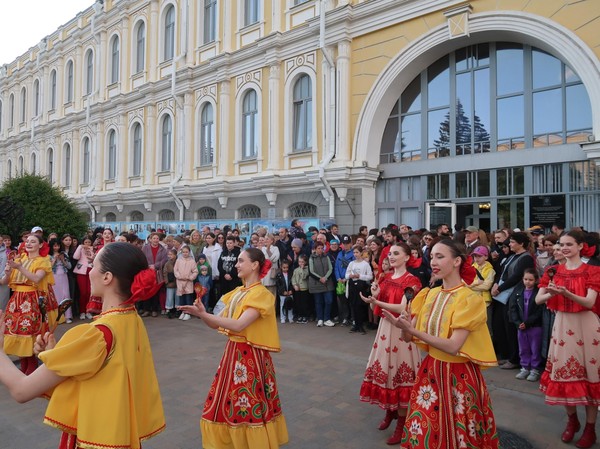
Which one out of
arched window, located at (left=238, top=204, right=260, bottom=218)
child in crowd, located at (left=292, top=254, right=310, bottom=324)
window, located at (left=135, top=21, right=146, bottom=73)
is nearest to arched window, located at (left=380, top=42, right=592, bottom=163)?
arched window, located at (left=238, top=204, right=260, bottom=218)

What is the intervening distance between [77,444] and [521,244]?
5999 mm

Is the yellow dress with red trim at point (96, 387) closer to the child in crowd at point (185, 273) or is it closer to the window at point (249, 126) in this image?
the child in crowd at point (185, 273)

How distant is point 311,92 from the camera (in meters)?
14.8

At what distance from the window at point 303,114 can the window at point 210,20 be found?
509 cm

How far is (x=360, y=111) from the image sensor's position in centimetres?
1337

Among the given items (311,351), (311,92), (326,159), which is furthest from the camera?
(311,92)

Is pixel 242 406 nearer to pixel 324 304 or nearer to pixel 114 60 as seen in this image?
pixel 324 304

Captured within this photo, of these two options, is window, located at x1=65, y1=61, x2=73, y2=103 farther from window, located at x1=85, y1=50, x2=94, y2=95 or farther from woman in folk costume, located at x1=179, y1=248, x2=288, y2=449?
woman in folk costume, located at x1=179, y1=248, x2=288, y2=449

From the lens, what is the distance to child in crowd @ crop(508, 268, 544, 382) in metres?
5.94

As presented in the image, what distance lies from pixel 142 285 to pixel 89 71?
26.0 meters

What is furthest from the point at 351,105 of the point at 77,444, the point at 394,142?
the point at 77,444

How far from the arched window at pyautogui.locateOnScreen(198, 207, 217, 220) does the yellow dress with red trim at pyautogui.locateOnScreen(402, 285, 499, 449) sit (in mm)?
15193

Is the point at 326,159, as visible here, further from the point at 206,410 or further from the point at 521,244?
the point at 206,410

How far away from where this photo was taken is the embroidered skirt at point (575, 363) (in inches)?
160
